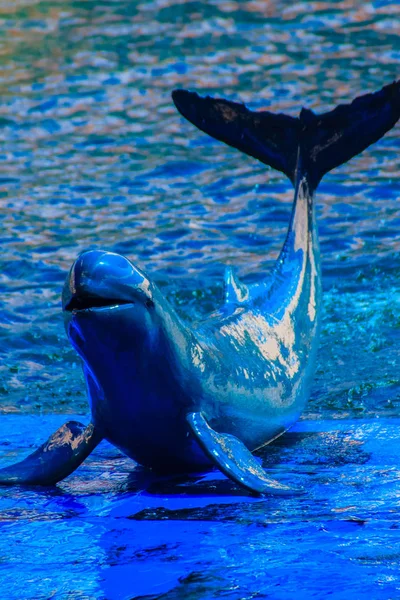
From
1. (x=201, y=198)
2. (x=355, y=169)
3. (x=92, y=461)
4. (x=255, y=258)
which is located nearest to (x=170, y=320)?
(x=92, y=461)

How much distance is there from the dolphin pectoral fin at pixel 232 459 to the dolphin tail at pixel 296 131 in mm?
2689

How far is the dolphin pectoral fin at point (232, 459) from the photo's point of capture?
4559 millimetres

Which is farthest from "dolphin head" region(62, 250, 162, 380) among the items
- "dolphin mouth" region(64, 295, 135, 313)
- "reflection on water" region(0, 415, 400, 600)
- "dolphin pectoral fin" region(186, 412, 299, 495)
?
"reflection on water" region(0, 415, 400, 600)

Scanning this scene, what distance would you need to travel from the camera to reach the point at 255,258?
36.7 feet

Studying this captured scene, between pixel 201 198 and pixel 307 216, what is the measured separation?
20.3 ft

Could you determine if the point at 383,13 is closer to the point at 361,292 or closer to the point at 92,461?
the point at 361,292

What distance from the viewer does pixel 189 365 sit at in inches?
193

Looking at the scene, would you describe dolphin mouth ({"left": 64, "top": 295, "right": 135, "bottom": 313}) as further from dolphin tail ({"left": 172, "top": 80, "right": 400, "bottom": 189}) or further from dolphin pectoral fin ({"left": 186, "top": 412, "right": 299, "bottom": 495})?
dolphin tail ({"left": 172, "top": 80, "right": 400, "bottom": 189})

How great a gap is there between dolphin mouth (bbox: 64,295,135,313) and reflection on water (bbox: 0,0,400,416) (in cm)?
271

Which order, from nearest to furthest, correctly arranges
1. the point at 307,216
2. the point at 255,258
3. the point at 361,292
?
the point at 307,216 → the point at 361,292 → the point at 255,258

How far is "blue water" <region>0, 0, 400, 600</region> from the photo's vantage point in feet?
→ 12.6

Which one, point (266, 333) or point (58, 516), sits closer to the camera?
point (58, 516)

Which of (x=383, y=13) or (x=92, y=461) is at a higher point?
(x=383, y=13)

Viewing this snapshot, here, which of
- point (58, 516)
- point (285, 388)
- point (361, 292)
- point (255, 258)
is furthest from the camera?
point (255, 258)
